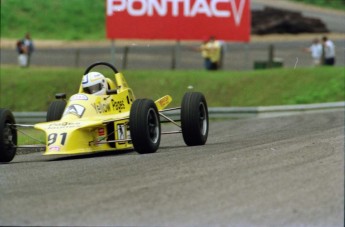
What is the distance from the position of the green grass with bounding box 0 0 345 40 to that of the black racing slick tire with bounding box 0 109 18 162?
30.1 meters

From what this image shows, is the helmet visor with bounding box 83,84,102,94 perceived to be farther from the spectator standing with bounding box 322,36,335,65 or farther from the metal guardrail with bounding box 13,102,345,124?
the spectator standing with bounding box 322,36,335,65

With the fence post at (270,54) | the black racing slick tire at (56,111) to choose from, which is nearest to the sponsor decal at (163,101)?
the black racing slick tire at (56,111)

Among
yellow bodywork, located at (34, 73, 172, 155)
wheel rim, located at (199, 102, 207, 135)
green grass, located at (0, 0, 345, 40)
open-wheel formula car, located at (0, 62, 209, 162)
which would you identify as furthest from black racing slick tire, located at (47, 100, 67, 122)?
green grass, located at (0, 0, 345, 40)

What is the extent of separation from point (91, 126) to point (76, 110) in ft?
1.90

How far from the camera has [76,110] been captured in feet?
48.9

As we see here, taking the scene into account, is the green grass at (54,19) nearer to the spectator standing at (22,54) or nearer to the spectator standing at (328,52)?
the spectator standing at (22,54)

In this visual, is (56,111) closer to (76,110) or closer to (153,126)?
(76,110)

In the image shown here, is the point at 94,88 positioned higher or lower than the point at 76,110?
higher

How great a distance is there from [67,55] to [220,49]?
24.3 ft

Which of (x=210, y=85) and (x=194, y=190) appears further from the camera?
(x=210, y=85)

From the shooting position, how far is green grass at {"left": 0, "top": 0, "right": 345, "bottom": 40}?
45719 millimetres

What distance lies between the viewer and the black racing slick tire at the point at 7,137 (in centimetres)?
1451

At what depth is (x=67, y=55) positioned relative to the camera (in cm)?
3731

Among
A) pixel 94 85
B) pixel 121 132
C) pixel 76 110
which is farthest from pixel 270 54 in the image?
pixel 76 110
